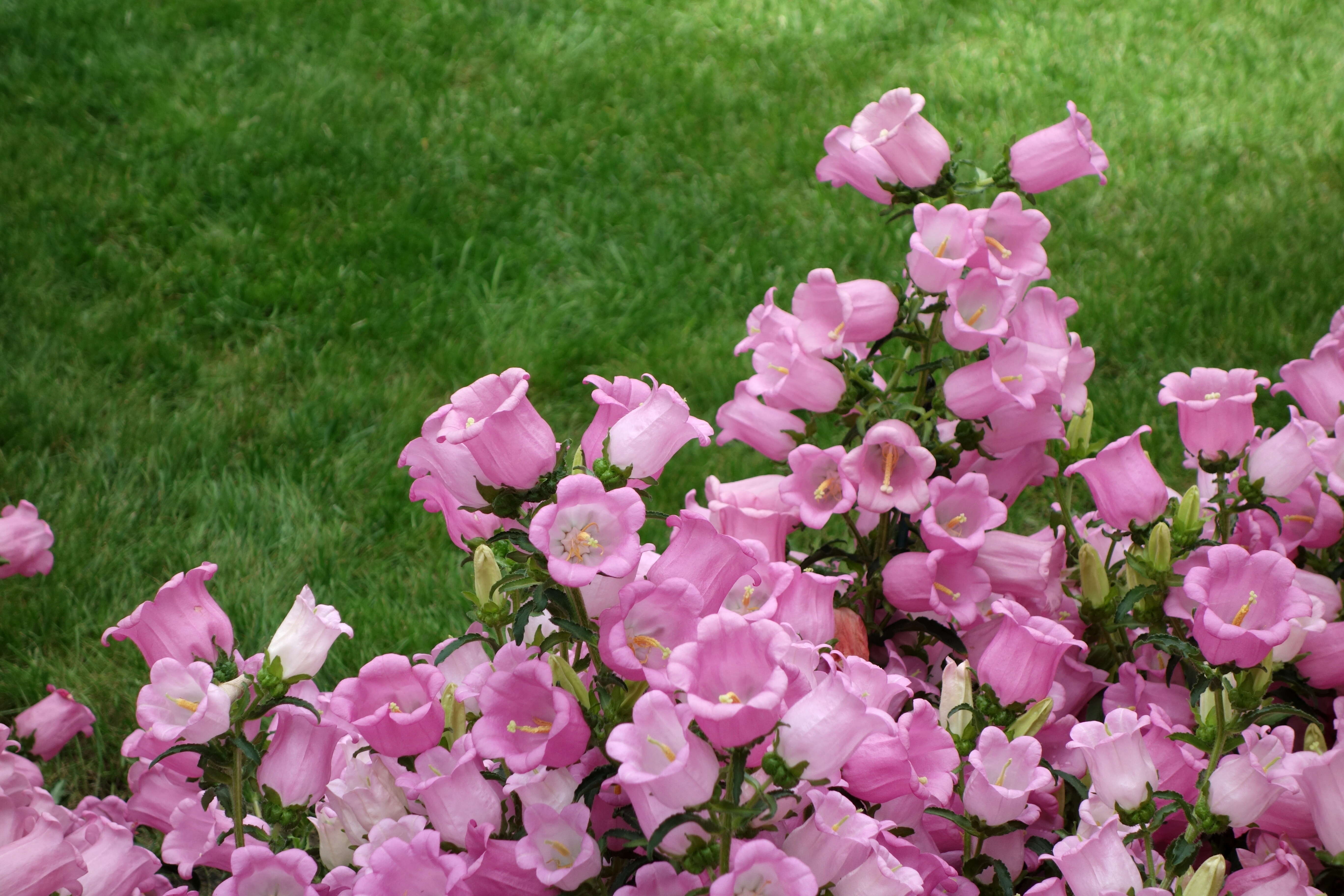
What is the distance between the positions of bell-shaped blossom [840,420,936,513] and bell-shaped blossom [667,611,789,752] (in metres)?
0.51

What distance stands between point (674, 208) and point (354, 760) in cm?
286

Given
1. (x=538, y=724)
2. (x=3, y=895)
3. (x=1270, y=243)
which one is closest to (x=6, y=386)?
(x=3, y=895)

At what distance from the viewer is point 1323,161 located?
394cm

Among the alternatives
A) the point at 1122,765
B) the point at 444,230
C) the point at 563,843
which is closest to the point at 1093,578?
the point at 1122,765

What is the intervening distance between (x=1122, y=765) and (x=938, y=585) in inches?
16.2

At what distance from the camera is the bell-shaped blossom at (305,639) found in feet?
4.21

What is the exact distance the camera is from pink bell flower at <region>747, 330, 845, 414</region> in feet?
5.17

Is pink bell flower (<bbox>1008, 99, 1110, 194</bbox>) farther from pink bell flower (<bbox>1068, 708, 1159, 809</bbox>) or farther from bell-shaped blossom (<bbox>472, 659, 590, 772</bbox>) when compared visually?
bell-shaped blossom (<bbox>472, 659, 590, 772</bbox>)

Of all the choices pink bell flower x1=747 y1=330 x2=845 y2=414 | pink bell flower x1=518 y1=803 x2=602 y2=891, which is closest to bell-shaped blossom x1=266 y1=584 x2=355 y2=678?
pink bell flower x1=518 y1=803 x2=602 y2=891

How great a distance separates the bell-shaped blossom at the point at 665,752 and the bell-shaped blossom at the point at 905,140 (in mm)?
977

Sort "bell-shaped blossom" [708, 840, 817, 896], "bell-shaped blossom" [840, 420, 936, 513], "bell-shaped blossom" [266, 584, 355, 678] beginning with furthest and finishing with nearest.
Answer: "bell-shaped blossom" [840, 420, 936, 513]
"bell-shaped blossom" [266, 584, 355, 678]
"bell-shaped blossom" [708, 840, 817, 896]

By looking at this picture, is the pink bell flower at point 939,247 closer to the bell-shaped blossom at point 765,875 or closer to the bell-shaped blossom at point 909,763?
the bell-shaped blossom at point 909,763

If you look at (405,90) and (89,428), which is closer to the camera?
(89,428)

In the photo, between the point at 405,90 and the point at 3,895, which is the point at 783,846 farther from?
the point at 405,90
